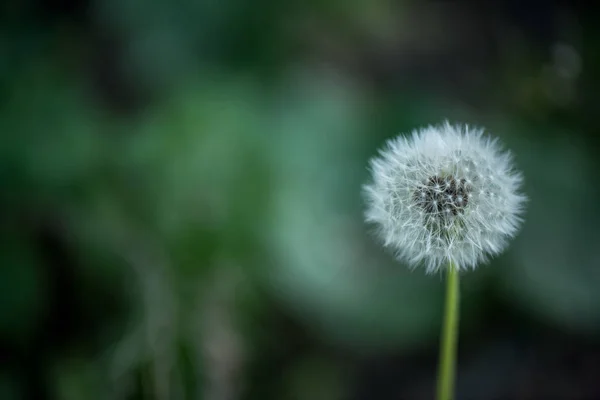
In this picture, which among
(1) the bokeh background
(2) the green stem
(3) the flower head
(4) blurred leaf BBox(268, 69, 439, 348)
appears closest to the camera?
(2) the green stem

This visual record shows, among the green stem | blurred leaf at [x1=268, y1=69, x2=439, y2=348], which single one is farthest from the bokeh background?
the green stem

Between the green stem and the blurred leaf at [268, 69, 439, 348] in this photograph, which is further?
the blurred leaf at [268, 69, 439, 348]

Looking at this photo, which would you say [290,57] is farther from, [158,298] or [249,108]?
[158,298]

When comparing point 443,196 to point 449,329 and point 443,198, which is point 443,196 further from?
point 449,329

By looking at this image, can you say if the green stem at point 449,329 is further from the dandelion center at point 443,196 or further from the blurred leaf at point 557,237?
the blurred leaf at point 557,237

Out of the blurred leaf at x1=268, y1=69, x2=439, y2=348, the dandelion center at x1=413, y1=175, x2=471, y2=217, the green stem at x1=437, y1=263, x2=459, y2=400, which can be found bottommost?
the green stem at x1=437, y1=263, x2=459, y2=400

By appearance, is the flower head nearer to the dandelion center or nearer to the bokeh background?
the dandelion center

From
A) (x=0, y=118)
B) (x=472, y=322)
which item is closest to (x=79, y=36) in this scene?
(x=0, y=118)

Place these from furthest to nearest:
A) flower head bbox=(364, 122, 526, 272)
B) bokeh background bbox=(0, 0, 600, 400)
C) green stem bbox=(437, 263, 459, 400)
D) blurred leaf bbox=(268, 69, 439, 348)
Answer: blurred leaf bbox=(268, 69, 439, 348) < bokeh background bbox=(0, 0, 600, 400) < flower head bbox=(364, 122, 526, 272) < green stem bbox=(437, 263, 459, 400)
